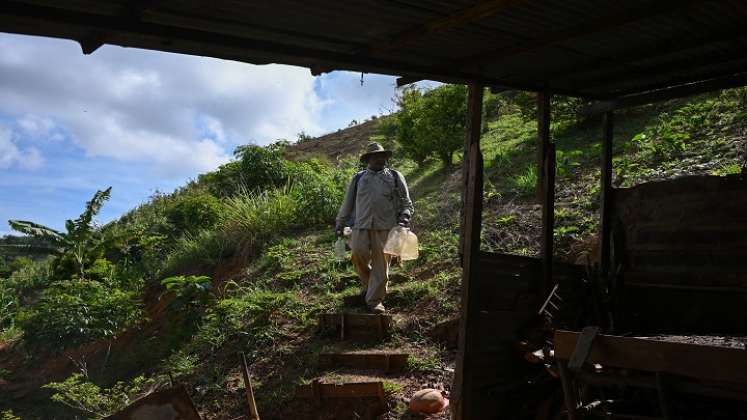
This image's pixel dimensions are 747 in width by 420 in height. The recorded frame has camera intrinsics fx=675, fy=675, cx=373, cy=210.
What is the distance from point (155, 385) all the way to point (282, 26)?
20.9 feet

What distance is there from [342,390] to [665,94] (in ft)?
13.0

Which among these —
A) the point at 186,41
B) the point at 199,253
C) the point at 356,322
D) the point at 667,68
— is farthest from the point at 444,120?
the point at 186,41

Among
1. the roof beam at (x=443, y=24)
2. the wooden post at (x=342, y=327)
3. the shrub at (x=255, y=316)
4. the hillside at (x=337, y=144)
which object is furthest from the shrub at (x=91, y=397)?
the hillside at (x=337, y=144)

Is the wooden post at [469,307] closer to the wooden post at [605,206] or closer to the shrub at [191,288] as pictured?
the wooden post at [605,206]

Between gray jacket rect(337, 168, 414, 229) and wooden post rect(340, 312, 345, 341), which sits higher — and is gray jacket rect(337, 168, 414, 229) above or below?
above

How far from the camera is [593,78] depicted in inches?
221

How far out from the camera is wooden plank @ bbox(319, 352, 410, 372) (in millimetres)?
6941

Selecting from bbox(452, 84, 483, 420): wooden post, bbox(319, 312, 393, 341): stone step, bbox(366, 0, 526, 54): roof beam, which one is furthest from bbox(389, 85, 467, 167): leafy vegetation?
bbox(452, 84, 483, 420): wooden post

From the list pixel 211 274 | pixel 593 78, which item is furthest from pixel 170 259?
pixel 593 78

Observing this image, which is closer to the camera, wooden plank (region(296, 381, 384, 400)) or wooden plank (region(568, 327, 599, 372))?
wooden plank (region(568, 327, 599, 372))

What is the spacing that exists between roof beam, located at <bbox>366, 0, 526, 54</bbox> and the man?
3.72 m

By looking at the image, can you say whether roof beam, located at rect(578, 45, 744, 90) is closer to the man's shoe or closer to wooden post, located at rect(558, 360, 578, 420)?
wooden post, located at rect(558, 360, 578, 420)

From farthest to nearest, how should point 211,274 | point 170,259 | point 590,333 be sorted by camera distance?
point 170,259
point 211,274
point 590,333

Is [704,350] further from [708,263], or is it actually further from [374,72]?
[374,72]
